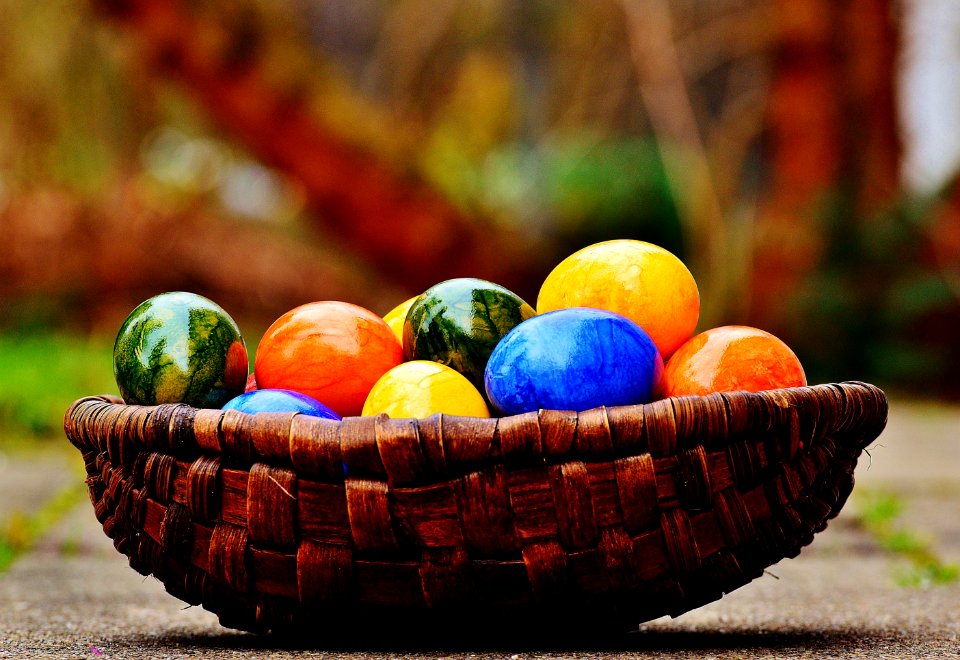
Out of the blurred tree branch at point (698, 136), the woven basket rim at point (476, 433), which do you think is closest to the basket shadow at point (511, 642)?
the woven basket rim at point (476, 433)

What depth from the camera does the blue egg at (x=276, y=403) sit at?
4.57 ft

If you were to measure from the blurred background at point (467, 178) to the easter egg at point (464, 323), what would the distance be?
120 inches

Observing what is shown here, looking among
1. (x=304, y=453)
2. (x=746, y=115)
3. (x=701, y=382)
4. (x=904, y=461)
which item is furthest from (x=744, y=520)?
(x=746, y=115)

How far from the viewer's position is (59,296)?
736 cm

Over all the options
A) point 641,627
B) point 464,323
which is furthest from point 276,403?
point 641,627

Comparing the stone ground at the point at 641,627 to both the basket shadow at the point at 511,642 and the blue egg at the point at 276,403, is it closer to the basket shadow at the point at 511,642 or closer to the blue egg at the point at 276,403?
the basket shadow at the point at 511,642

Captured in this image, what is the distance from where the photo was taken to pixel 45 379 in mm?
4895

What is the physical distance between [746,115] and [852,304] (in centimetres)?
116

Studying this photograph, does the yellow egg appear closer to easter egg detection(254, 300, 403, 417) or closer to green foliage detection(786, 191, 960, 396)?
easter egg detection(254, 300, 403, 417)

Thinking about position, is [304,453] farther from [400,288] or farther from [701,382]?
[400,288]

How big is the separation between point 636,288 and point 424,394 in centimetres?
36

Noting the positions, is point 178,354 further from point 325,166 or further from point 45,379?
point 325,166

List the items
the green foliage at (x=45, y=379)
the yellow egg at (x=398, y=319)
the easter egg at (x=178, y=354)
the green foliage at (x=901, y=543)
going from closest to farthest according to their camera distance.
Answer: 1. the easter egg at (x=178, y=354)
2. the yellow egg at (x=398, y=319)
3. the green foliage at (x=901, y=543)
4. the green foliage at (x=45, y=379)

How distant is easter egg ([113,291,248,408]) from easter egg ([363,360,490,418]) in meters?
0.22
